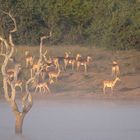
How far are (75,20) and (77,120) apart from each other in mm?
18419

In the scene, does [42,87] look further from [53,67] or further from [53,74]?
[53,67]

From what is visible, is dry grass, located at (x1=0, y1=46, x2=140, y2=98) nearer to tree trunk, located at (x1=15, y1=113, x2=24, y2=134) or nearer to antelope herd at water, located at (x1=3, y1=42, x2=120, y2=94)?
antelope herd at water, located at (x1=3, y1=42, x2=120, y2=94)

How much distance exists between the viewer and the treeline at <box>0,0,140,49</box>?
117 feet

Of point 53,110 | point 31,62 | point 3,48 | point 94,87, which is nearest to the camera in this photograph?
point 53,110

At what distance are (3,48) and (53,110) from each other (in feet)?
40.3

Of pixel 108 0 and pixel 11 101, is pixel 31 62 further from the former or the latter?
pixel 11 101

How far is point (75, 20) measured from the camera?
1518 inches

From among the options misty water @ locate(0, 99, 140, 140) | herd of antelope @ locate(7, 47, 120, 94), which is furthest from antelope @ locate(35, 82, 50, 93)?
misty water @ locate(0, 99, 140, 140)

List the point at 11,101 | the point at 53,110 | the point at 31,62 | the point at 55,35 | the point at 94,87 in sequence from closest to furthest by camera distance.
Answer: the point at 11,101 < the point at 53,110 < the point at 94,87 < the point at 31,62 < the point at 55,35

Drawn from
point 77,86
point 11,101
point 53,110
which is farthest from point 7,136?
point 77,86

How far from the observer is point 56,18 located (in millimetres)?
37938

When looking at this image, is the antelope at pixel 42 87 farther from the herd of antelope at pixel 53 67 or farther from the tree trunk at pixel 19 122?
the tree trunk at pixel 19 122

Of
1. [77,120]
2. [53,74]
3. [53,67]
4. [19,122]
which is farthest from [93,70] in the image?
[19,122]

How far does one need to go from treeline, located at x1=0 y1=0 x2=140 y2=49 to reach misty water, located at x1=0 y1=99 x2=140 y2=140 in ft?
35.9
